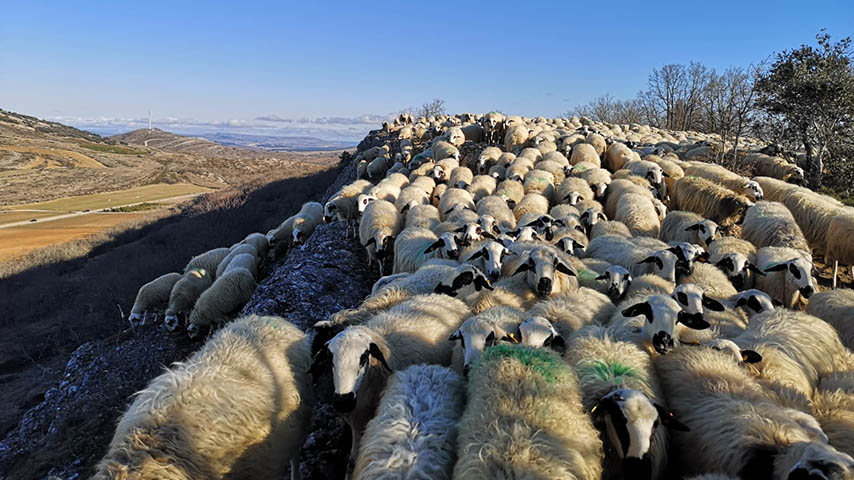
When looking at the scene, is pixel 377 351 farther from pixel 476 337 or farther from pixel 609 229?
pixel 609 229

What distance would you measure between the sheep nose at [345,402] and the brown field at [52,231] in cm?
3623

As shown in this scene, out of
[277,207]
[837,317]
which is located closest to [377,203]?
[837,317]

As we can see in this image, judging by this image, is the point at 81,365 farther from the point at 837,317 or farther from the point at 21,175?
the point at 21,175

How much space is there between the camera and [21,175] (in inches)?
2211

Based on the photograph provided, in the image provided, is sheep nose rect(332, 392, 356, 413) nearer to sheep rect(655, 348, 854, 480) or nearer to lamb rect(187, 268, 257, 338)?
sheep rect(655, 348, 854, 480)

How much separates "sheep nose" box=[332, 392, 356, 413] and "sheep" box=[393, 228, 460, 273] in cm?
437

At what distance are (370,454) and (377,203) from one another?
8887 mm

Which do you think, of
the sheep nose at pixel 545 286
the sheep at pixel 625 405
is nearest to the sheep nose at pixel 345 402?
the sheep at pixel 625 405

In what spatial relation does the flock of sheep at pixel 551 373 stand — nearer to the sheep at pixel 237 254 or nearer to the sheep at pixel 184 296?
the sheep at pixel 237 254

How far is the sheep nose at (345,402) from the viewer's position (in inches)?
145

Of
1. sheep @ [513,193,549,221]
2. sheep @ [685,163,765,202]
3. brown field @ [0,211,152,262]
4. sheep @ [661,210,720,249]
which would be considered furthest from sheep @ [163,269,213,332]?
brown field @ [0,211,152,262]

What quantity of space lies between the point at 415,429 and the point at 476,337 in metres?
1.33

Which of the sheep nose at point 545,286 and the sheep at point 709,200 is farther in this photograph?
the sheep at point 709,200

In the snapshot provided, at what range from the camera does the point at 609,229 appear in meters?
9.07
